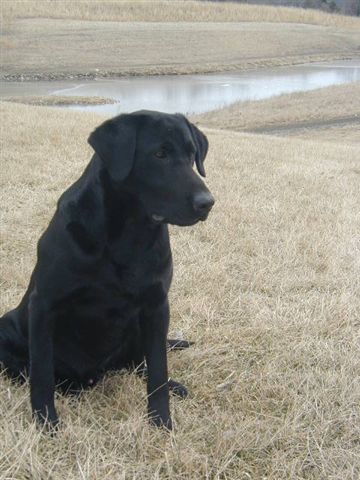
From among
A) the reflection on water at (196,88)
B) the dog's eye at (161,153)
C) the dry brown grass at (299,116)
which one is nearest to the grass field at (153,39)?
the reflection on water at (196,88)

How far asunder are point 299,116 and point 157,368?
16518 mm

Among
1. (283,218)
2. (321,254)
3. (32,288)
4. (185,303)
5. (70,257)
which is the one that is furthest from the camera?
(283,218)

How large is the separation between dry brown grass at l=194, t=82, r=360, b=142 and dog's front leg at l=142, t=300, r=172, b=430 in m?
13.2

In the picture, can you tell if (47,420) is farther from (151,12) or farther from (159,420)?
(151,12)

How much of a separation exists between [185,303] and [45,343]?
4.76ft

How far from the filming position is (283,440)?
2549mm

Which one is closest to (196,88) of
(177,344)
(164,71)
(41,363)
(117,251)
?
(164,71)

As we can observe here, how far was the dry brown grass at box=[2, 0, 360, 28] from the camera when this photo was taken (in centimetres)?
3947

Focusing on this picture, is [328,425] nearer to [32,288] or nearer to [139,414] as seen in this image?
[139,414]

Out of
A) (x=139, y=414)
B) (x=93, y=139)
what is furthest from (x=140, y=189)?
(x=139, y=414)

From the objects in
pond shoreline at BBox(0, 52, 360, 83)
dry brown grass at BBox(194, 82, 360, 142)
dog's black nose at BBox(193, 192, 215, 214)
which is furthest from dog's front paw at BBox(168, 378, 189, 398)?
pond shoreline at BBox(0, 52, 360, 83)

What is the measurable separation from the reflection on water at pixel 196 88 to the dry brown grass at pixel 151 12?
1263 cm

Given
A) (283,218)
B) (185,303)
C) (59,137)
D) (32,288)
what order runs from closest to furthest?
1. (32,288)
2. (185,303)
3. (283,218)
4. (59,137)

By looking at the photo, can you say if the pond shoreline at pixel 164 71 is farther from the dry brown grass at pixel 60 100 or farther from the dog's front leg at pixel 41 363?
the dog's front leg at pixel 41 363
